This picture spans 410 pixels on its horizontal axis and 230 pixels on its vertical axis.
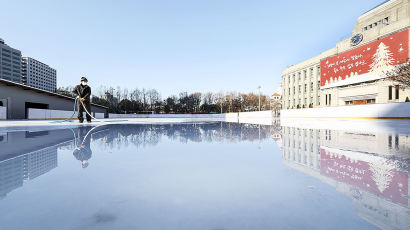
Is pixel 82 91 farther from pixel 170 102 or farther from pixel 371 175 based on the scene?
pixel 170 102

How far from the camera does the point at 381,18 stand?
29328 millimetres

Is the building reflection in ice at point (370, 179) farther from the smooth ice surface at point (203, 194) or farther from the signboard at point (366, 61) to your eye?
the signboard at point (366, 61)

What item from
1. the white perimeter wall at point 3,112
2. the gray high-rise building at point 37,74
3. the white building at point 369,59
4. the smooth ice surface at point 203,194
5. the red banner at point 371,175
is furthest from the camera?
the gray high-rise building at point 37,74

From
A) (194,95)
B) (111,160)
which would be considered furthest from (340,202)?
(194,95)

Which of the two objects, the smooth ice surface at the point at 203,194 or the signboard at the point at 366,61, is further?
the signboard at the point at 366,61

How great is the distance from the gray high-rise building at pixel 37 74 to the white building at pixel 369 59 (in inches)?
6515

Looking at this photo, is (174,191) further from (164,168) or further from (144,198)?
(164,168)

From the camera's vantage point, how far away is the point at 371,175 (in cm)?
180

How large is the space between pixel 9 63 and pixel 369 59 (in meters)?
155

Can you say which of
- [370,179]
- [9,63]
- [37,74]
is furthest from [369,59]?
[37,74]

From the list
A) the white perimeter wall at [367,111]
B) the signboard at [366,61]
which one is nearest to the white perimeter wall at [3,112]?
the white perimeter wall at [367,111]

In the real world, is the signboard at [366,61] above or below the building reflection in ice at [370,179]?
above

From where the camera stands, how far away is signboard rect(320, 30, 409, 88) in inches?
904

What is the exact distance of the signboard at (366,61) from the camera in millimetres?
22969
